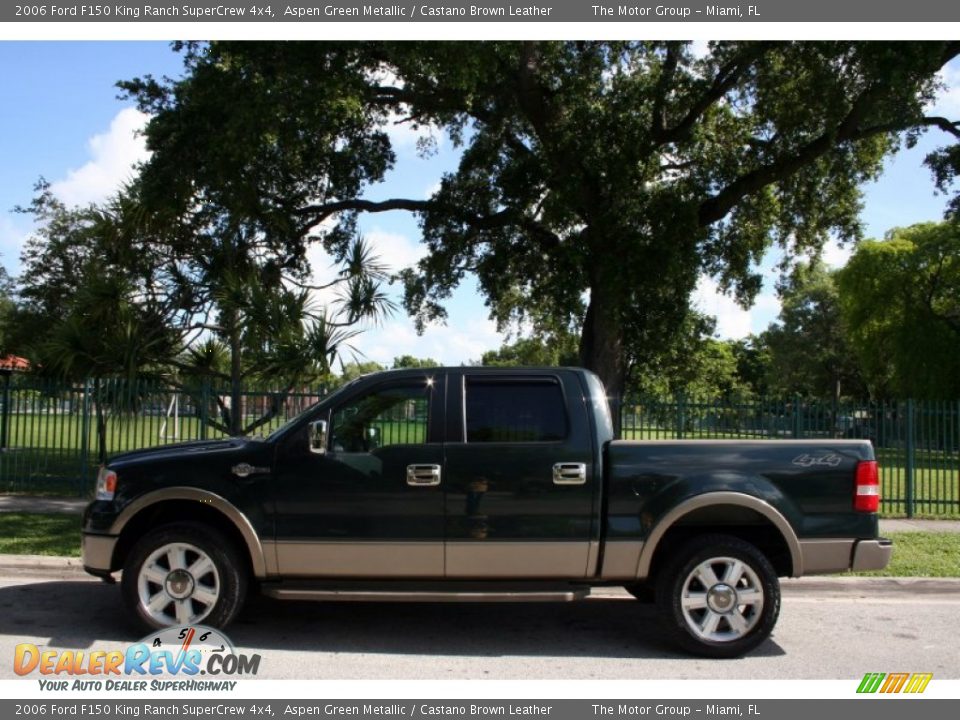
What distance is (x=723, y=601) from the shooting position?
5891 mm

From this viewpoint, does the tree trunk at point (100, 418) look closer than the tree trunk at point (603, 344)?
Yes

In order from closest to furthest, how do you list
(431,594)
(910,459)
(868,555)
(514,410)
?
(431,594), (868,555), (514,410), (910,459)

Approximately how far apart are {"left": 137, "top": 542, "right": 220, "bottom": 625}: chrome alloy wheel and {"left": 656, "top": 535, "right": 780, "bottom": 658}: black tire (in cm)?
319

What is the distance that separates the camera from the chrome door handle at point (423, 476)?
5.89m

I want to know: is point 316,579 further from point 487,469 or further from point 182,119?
point 182,119

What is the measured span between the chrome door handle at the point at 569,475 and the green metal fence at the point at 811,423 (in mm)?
7421

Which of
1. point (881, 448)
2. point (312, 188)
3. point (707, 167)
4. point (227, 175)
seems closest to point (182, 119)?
point (227, 175)

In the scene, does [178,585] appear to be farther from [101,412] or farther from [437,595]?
[101,412]

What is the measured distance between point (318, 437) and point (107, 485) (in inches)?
61.6

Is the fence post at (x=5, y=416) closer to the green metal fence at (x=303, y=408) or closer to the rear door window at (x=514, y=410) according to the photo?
the green metal fence at (x=303, y=408)

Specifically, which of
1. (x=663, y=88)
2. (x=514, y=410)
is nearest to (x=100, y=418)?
(x=514, y=410)

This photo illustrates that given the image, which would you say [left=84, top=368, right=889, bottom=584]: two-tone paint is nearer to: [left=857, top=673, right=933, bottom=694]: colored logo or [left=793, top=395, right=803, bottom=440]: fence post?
[left=857, top=673, right=933, bottom=694]: colored logo

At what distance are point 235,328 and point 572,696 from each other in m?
6.98

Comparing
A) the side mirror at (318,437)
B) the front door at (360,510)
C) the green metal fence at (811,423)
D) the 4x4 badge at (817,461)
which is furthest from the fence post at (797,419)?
the side mirror at (318,437)
